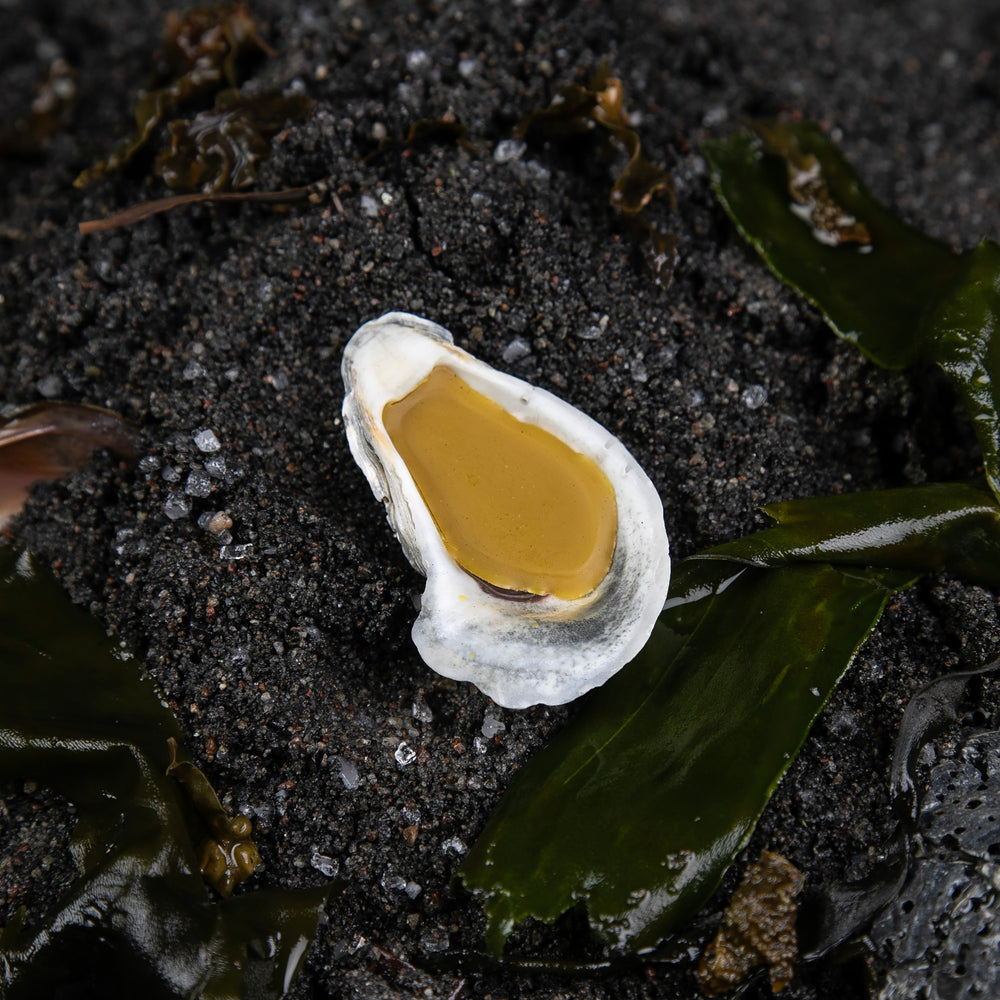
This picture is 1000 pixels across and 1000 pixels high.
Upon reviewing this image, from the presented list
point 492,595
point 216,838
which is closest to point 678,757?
point 492,595

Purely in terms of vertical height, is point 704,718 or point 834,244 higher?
point 834,244

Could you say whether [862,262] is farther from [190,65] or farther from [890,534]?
[190,65]

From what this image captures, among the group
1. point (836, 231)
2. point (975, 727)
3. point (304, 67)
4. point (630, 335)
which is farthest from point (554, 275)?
point (975, 727)

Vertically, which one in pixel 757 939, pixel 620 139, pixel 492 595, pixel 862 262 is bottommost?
pixel 757 939

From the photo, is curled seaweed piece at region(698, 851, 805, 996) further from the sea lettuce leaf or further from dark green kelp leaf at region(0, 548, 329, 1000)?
dark green kelp leaf at region(0, 548, 329, 1000)

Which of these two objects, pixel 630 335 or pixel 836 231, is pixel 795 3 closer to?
pixel 836 231

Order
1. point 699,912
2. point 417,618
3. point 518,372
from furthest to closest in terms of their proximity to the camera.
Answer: point 518,372, point 417,618, point 699,912

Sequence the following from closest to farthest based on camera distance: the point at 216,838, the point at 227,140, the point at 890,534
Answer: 1. the point at 216,838
2. the point at 890,534
3. the point at 227,140
